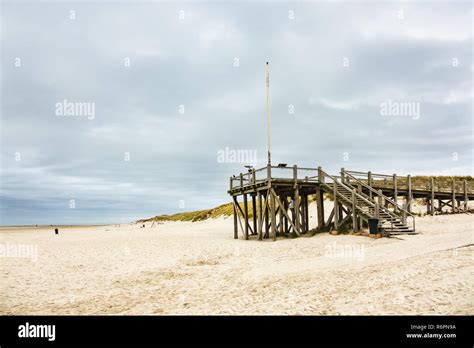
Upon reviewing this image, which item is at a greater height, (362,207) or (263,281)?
(362,207)

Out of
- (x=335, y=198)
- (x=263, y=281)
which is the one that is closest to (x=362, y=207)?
(x=335, y=198)

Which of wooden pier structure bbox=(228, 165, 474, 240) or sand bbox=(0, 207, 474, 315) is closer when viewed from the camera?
sand bbox=(0, 207, 474, 315)

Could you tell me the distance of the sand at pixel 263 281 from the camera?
7.65m

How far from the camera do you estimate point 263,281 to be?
1029 centimetres

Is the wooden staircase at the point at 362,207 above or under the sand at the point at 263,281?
above

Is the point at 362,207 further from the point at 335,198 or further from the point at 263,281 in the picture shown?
the point at 263,281

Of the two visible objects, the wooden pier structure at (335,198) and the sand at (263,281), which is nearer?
the sand at (263,281)

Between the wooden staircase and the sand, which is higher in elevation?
the wooden staircase

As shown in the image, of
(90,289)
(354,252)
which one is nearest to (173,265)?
(90,289)

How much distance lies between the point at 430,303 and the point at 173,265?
9.60 m

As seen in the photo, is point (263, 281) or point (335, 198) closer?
point (263, 281)

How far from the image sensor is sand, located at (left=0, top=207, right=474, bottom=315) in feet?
25.1
